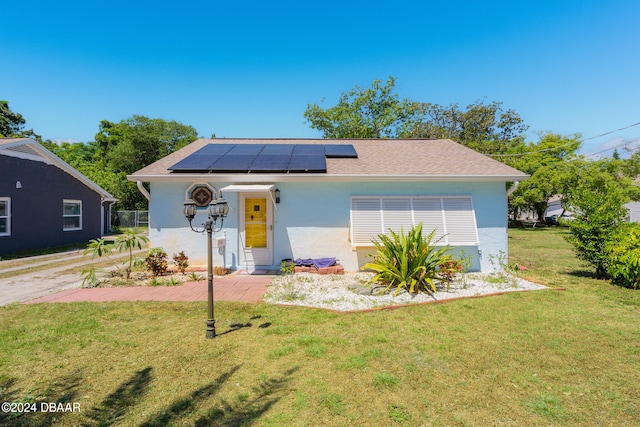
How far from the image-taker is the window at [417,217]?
27.7 feet

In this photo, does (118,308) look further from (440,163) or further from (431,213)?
(440,163)

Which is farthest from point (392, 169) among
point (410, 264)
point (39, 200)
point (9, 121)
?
point (9, 121)

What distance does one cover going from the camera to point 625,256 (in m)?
6.86

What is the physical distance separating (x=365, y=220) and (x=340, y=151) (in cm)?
334

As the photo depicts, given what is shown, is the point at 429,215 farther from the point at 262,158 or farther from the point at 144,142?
the point at 144,142

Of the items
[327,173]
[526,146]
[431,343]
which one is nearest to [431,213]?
[327,173]

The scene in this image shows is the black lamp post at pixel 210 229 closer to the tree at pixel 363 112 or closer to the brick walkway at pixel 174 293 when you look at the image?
the brick walkway at pixel 174 293

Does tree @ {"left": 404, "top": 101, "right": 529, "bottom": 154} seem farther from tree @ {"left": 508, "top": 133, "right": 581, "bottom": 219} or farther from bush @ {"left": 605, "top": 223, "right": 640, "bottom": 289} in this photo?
bush @ {"left": 605, "top": 223, "right": 640, "bottom": 289}

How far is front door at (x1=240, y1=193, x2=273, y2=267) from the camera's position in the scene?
895 cm

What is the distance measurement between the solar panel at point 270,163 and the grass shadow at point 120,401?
6168 mm

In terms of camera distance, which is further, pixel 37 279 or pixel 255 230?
pixel 255 230

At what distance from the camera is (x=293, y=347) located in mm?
4094

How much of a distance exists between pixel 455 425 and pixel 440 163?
27.6 ft

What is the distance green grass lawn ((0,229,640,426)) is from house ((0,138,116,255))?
10.4 m
